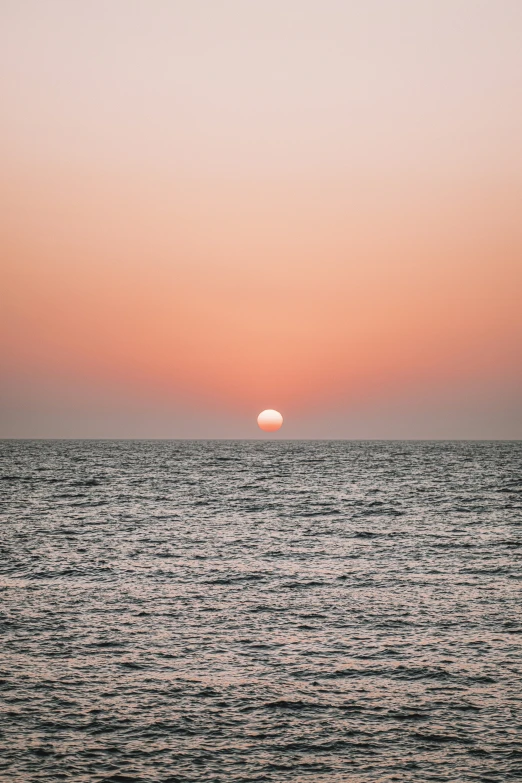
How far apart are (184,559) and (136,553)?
3.20 m

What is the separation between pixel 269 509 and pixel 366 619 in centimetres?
3593

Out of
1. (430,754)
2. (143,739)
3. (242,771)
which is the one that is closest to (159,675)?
(143,739)

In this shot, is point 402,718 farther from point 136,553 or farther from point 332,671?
point 136,553

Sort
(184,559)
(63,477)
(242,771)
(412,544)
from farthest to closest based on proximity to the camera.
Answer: (63,477)
(412,544)
(184,559)
(242,771)

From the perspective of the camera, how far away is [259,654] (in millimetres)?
21188

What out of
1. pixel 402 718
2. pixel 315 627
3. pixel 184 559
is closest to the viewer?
pixel 402 718

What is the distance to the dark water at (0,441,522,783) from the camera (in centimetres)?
1481

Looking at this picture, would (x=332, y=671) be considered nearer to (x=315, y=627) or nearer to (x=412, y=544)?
(x=315, y=627)

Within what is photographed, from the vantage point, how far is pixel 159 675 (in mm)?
19438

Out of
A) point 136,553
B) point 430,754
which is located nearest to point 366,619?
point 430,754

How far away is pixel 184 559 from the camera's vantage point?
36125 millimetres

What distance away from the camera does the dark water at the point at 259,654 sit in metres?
14.8

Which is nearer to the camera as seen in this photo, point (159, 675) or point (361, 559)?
point (159, 675)

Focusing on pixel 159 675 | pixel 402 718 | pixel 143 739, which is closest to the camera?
pixel 143 739
